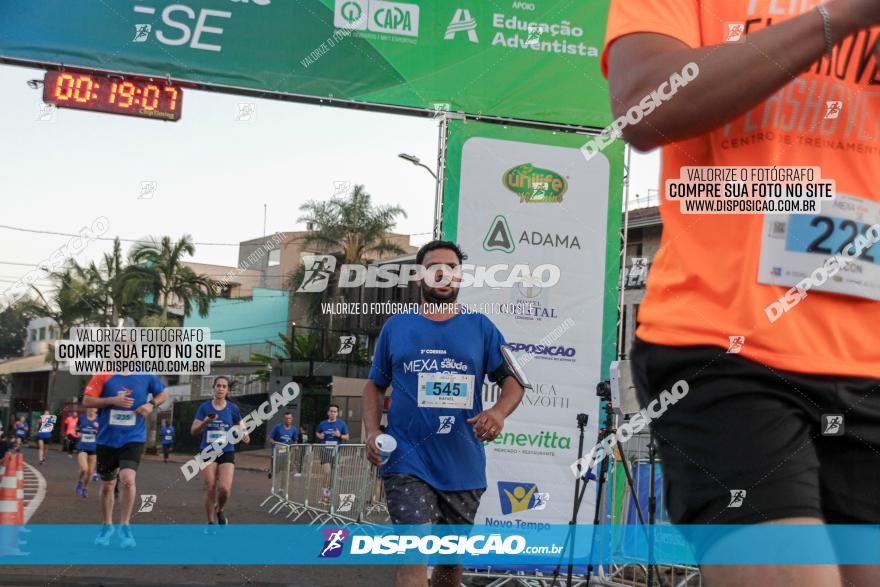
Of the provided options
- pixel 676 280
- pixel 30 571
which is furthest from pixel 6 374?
pixel 676 280

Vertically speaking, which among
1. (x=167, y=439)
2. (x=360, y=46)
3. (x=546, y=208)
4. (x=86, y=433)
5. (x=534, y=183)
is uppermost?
(x=360, y=46)

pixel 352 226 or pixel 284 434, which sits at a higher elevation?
pixel 352 226

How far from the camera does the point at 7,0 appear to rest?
7586 millimetres

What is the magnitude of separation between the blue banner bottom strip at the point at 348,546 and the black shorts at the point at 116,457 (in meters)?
0.62

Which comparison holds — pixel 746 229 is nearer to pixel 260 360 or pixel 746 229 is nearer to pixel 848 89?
pixel 848 89

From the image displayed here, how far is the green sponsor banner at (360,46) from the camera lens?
7621 mm

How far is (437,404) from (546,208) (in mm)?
3468

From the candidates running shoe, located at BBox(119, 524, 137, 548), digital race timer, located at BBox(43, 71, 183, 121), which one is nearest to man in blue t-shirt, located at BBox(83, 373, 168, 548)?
running shoe, located at BBox(119, 524, 137, 548)

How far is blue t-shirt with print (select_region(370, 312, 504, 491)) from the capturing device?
455cm

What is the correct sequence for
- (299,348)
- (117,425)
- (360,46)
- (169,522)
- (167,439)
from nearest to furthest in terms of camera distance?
(360,46)
(117,425)
(169,522)
(299,348)
(167,439)

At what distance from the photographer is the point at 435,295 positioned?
4898 mm

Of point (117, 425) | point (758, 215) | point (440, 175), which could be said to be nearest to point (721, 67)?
point (758, 215)

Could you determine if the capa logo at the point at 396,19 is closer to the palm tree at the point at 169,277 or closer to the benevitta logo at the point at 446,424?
the benevitta logo at the point at 446,424

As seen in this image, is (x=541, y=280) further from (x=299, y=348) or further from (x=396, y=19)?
(x=299, y=348)
